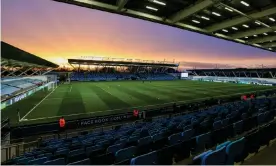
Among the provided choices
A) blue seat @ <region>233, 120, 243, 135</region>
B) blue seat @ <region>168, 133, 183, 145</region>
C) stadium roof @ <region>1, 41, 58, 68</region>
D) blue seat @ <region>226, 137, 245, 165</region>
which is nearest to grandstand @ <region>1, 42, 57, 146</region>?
stadium roof @ <region>1, 41, 58, 68</region>

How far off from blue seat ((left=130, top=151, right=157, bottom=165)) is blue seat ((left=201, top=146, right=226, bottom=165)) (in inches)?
39.3

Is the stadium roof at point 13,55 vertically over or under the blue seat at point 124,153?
over

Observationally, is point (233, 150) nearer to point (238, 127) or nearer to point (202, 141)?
point (202, 141)

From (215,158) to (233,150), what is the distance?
787mm

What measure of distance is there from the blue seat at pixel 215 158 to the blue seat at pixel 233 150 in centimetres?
22

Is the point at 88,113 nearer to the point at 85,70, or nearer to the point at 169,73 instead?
the point at 85,70

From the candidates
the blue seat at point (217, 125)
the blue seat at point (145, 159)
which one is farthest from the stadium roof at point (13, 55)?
the blue seat at point (217, 125)

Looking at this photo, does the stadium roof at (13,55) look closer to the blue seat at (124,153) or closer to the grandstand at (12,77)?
the grandstand at (12,77)

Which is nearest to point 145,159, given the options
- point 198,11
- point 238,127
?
point 238,127

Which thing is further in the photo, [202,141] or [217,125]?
[217,125]

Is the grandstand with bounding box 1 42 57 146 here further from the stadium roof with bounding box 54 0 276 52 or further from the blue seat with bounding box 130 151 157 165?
the stadium roof with bounding box 54 0 276 52

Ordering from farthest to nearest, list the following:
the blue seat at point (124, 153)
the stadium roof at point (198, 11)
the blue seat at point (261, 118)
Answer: the stadium roof at point (198, 11)
the blue seat at point (261, 118)
the blue seat at point (124, 153)

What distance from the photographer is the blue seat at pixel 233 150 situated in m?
3.39

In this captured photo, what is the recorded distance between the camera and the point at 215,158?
300 cm
